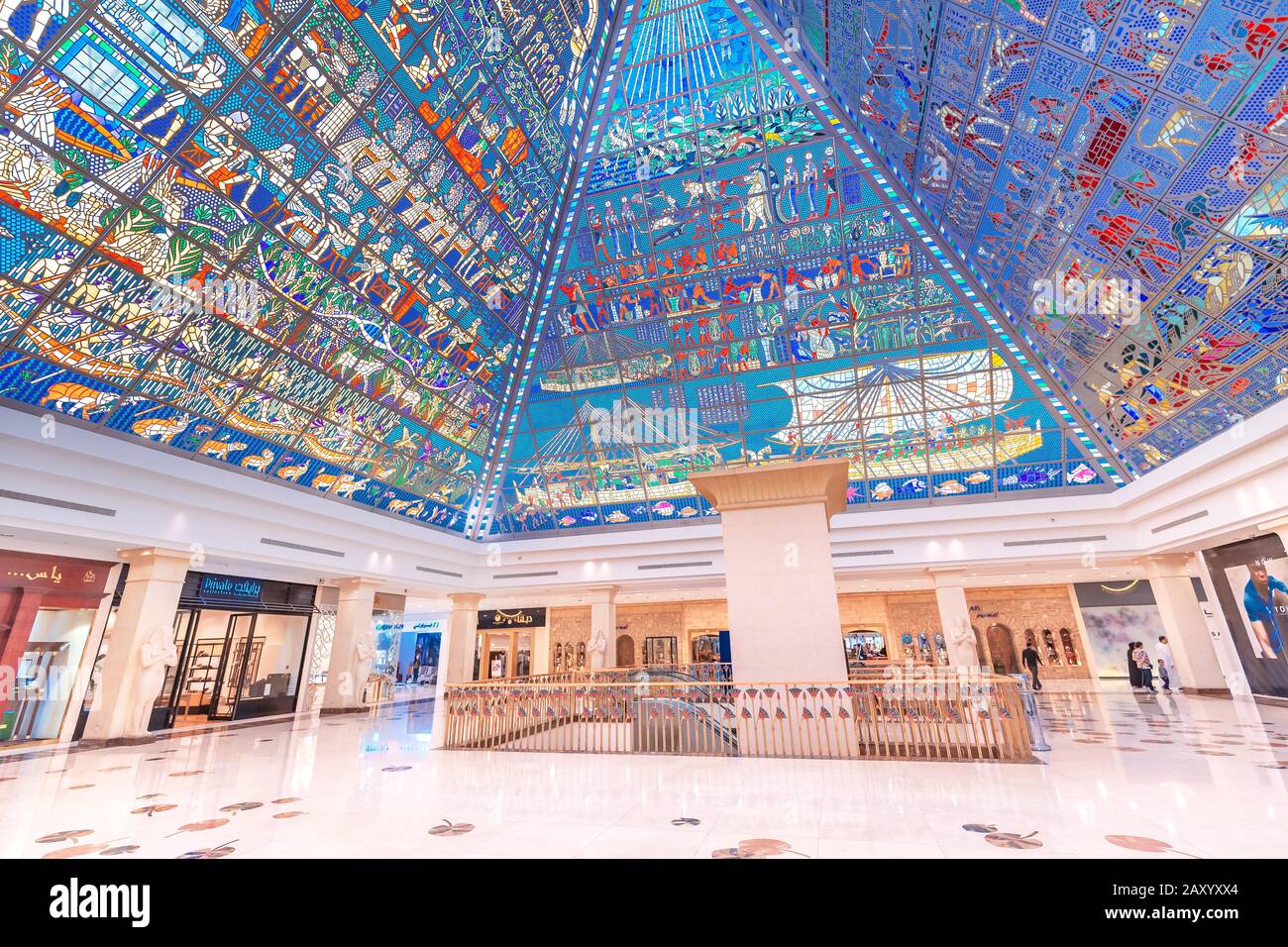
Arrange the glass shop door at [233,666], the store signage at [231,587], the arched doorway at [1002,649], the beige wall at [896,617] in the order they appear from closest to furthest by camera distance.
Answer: the store signage at [231,587], the glass shop door at [233,666], the beige wall at [896,617], the arched doorway at [1002,649]

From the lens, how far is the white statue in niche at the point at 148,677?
1012cm

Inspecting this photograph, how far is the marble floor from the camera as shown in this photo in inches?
142

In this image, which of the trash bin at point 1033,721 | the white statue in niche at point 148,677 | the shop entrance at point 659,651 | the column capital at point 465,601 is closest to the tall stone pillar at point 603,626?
the column capital at point 465,601

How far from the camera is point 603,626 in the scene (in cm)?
1797

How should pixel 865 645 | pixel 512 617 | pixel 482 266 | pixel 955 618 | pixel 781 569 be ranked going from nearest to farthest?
pixel 781 569
pixel 482 266
pixel 955 618
pixel 865 645
pixel 512 617

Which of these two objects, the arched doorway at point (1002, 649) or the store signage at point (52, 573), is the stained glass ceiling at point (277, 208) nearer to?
the store signage at point (52, 573)

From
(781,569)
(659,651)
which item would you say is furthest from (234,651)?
(659,651)

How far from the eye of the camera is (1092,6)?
20.3 ft

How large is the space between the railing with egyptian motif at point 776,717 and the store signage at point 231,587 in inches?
322

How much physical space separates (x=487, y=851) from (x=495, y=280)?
1173 cm

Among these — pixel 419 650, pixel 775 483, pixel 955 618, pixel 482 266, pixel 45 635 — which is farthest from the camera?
pixel 419 650

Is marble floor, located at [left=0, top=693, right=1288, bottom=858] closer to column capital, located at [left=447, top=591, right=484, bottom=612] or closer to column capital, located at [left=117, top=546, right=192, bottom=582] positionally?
column capital, located at [left=117, top=546, right=192, bottom=582]

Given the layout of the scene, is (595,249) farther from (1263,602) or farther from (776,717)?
(1263,602)

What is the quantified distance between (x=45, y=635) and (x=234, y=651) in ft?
12.2
